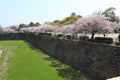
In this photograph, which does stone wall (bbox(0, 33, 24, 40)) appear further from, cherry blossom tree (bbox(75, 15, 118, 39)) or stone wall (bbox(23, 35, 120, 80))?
cherry blossom tree (bbox(75, 15, 118, 39))

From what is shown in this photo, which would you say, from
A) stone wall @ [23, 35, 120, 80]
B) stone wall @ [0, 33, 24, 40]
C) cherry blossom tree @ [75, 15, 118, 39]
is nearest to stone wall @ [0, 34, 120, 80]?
stone wall @ [23, 35, 120, 80]

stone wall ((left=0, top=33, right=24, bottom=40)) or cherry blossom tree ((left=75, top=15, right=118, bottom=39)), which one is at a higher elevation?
cherry blossom tree ((left=75, top=15, right=118, bottom=39))

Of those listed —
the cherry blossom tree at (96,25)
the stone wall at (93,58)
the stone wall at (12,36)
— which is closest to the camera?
the stone wall at (93,58)

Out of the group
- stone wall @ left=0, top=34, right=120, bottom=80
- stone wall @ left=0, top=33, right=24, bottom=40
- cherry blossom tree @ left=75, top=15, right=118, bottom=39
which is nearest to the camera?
stone wall @ left=0, top=34, right=120, bottom=80

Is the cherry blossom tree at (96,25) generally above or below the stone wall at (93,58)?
above

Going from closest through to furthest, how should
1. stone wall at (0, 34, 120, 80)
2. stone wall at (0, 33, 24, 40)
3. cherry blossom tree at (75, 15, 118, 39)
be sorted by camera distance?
1. stone wall at (0, 34, 120, 80)
2. cherry blossom tree at (75, 15, 118, 39)
3. stone wall at (0, 33, 24, 40)

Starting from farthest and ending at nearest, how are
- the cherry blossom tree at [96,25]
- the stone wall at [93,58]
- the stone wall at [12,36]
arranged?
the stone wall at [12,36], the cherry blossom tree at [96,25], the stone wall at [93,58]

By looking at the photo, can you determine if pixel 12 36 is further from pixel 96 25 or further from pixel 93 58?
pixel 93 58

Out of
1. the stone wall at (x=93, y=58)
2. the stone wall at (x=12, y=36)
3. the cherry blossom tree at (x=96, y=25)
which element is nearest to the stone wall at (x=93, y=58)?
the stone wall at (x=93, y=58)

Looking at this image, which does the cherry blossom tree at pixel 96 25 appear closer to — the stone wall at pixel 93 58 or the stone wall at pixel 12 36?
the stone wall at pixel 93 58

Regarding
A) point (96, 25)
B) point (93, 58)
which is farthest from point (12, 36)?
point (93, 58)

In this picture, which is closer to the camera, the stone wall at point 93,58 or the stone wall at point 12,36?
the stone wall at point 93,58

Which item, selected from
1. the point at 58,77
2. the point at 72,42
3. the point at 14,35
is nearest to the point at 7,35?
the point at 14,35

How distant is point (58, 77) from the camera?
19.1 metres
